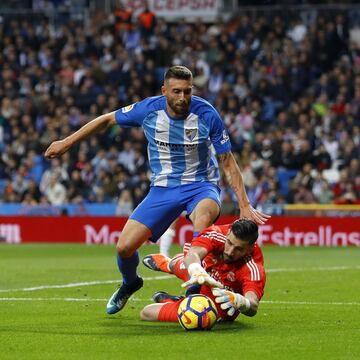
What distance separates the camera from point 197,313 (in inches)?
386

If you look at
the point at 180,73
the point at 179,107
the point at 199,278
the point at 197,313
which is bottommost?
the point at 197,313

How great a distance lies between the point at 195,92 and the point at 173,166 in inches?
700

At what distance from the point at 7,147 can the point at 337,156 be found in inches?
340

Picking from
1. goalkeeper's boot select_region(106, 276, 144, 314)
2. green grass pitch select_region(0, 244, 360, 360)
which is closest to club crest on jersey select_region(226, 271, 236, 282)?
green grass pitch select_region(0, 244, 360, 360)

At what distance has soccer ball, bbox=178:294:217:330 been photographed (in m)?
9.80

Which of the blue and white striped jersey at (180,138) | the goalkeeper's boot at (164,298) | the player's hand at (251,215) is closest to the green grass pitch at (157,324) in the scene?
the goalkeeper's boot at (164,298)

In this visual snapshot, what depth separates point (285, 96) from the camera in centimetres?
2919

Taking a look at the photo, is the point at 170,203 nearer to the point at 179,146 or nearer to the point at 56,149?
the point at 179,146

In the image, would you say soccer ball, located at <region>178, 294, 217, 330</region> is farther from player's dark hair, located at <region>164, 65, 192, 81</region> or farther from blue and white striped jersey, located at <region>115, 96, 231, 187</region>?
player's dark hair, located at <region>164, 65, 192, 81</region>

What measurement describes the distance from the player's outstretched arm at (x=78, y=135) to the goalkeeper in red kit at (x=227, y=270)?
1518 millimetres

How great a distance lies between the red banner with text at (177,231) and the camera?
81.5 feet

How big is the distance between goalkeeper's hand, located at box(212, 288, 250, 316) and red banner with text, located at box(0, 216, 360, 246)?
581 inches

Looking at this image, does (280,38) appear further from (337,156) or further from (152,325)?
(152,325)

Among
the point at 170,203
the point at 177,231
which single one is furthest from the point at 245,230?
the point at 177,231
